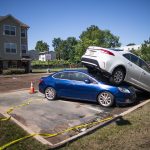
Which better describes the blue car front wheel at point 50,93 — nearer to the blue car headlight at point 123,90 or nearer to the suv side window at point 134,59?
the blue car headlight at point 123,90

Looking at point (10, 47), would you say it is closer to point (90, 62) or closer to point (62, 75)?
point (62, 75)

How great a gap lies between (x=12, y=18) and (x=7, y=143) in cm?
3498

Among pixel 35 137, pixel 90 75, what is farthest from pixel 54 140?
pixel 90 75

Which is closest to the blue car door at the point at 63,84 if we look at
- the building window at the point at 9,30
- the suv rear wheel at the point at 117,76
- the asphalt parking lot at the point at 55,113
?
the asphalt parking lot at the point at 55,113

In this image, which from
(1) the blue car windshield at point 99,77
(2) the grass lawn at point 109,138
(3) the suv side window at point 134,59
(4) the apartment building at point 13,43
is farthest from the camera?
(4) the apartment building at point 13,43

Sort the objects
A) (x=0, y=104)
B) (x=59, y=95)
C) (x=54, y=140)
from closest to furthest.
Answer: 1. (x=54, y=140)
2. (x=0, y=104)
3. (x=59, y=95)

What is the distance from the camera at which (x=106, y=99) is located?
900 cm

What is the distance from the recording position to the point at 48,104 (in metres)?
9.52

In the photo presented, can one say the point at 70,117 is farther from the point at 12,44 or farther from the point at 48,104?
the point at 12,44

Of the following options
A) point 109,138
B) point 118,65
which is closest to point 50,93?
point 118,65

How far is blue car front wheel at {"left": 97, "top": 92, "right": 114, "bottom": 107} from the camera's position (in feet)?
29.1

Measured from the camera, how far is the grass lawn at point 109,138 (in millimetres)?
5223

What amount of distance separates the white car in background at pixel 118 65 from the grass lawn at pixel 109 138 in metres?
2.61

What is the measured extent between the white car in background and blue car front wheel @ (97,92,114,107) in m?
0.64
